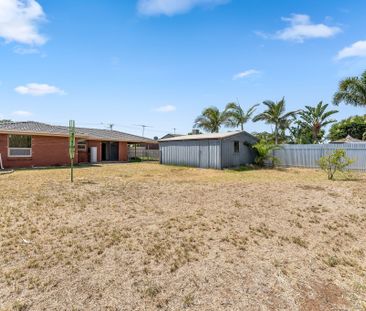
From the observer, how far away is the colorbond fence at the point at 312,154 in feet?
48.6

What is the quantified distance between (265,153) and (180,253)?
15.6 meters

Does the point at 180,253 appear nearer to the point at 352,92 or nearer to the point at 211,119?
the point at 352,92

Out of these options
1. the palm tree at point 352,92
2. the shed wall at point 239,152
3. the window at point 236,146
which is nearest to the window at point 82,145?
the shed wall at point 239,152

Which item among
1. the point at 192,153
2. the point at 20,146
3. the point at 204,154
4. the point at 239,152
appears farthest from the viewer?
the point at 192,153

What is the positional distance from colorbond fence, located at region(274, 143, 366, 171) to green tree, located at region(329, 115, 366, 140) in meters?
22.9

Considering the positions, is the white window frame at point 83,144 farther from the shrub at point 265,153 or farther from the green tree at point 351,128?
the green tree at point 351,128

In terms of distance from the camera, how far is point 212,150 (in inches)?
691

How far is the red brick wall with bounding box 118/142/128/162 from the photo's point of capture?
2519 cm

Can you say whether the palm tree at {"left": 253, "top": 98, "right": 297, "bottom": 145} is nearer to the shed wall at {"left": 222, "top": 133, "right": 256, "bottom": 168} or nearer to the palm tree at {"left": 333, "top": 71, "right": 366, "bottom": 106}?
the palm tree at {"left": 333, "top": 71, "right": 366, "bottom": 106}

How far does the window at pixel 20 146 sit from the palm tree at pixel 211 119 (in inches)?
763

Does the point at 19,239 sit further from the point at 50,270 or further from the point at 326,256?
the point at 326,256

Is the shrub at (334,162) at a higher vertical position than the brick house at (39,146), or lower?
lower

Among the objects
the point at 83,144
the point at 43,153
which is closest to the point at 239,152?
the point at 83,144

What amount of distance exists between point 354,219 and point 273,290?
4280mm
